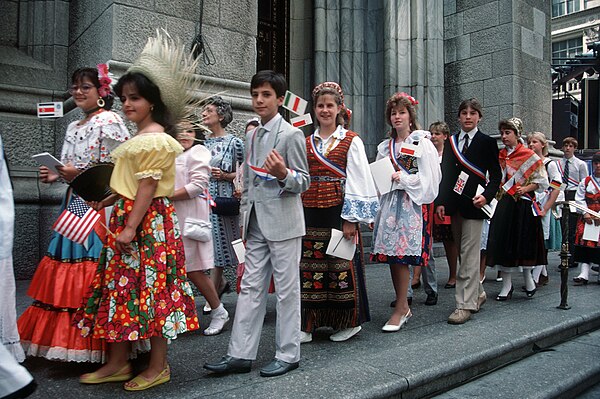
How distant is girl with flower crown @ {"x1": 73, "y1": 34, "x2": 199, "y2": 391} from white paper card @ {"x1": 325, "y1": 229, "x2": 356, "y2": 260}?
1.20 m

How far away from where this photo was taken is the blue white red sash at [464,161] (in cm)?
495

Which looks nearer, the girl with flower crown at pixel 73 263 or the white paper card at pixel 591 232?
the girl with flower crown at pixel 73 263

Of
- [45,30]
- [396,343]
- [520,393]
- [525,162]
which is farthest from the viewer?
[45,30]

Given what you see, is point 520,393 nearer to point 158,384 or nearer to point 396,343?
point 396,343

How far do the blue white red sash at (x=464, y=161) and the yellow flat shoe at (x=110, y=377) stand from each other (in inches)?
138

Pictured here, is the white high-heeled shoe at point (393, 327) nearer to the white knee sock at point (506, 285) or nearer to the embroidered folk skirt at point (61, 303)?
the white knee sock at point (506, 285)

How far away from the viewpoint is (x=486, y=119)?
35.2 feet

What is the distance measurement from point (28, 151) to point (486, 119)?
8.51m

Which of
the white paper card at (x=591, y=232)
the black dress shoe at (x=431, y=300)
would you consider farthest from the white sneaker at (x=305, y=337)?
the white paper card at (x=591, y=232)

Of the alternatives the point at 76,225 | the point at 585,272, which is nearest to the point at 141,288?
the point at 76,225

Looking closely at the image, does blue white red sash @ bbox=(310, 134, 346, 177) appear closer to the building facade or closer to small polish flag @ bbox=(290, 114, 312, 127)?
small polish flag @ bbox=(290, 114, 312, 127)

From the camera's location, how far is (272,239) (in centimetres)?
329

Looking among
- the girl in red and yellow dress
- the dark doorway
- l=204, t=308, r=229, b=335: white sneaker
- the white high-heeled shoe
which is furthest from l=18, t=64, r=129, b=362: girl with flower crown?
the dark doorway

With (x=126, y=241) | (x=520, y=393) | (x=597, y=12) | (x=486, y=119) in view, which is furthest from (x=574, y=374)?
(x=597, y=12)
